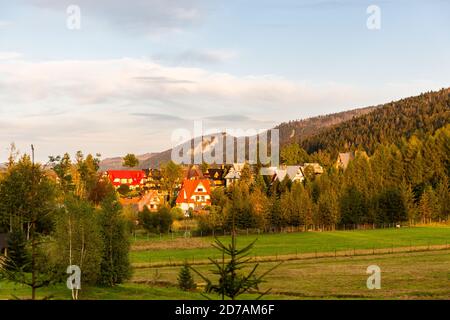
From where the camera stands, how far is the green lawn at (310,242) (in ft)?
222

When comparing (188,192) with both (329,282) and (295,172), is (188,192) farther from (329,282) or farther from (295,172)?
(329,282)

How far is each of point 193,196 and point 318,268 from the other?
65.5 metres

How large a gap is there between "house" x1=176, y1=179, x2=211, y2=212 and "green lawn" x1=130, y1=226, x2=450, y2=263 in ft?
100

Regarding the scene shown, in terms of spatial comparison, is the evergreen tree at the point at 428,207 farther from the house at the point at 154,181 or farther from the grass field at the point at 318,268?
the house at the point at 154,181

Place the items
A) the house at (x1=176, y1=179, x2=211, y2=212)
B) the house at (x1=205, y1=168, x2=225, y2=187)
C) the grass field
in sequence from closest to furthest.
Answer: the grass field, the house at (x1=176, y1=179, x2=211, y2=212), the house at (x1=205, y1=168, x2=225, y2=187)

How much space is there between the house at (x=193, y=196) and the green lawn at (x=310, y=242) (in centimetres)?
3058

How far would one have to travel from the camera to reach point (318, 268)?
55750 mm

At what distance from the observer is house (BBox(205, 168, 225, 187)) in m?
158

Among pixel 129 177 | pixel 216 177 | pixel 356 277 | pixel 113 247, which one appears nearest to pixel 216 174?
pixel 216 177

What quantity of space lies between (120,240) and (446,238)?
50732 millimetres

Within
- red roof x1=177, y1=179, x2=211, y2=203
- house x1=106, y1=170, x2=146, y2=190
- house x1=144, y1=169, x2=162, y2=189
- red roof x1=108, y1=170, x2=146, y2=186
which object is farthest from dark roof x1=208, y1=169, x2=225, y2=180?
red roof x1=177, y1=179, x2=211, y2=203

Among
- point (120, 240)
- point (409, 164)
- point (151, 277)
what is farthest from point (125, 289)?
point (409, 164)

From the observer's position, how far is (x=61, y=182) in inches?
4173

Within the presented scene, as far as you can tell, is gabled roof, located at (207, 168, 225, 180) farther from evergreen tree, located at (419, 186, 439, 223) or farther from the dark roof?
evergreen tree, located at (419, 186, 439, 223)
